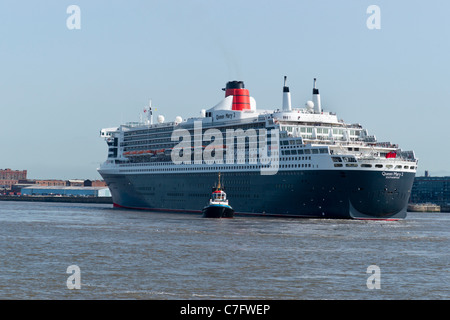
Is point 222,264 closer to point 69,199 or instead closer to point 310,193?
point 310,193

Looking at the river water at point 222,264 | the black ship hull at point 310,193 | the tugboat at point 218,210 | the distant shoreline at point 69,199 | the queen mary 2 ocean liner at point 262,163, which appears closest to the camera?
the river water at point 222,264

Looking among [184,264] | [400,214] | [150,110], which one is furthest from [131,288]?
[150,110]

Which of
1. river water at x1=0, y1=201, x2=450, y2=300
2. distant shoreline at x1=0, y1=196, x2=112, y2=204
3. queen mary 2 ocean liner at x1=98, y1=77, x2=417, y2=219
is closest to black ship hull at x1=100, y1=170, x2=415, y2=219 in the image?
queen mary 2 ocean liner at x1=98, y1=77, x2=417, y2=219

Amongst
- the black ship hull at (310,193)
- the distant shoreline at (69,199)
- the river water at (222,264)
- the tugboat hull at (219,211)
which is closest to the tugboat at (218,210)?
the tugboat hull at (219,211)

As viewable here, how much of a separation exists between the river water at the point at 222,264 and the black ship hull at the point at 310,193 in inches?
596

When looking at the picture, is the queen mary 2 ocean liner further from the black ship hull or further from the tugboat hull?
the tugboat hull

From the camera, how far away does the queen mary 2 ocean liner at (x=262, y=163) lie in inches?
2803

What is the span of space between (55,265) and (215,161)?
56529 millimetres

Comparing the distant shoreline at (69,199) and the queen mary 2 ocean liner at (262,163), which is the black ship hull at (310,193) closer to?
the queen mary 2 ocean liner at (262,163)

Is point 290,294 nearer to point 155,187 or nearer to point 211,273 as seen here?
point 211,273

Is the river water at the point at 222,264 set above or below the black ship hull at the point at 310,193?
Answer: below

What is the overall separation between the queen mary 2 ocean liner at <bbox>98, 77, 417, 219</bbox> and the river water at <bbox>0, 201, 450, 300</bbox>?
15.9 meters

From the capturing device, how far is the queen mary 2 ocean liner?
7119 cm

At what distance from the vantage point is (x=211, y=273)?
31.1 m
